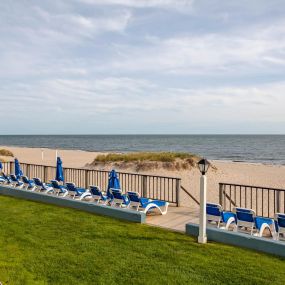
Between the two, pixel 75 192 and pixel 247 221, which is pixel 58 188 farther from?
pixel 247 221

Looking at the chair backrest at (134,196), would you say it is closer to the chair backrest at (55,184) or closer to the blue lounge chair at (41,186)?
the chair backrest at (55,184)

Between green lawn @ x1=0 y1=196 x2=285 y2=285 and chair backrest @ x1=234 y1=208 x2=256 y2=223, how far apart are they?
980 mm

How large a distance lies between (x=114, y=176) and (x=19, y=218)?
10.0 ft

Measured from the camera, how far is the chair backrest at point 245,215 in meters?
7.60

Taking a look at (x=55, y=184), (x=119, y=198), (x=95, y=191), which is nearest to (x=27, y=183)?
(x=55, y=184)

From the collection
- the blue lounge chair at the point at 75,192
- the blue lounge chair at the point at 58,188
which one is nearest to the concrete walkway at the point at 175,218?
the blue lounge chair at the point at 75,192

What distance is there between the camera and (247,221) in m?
7.69

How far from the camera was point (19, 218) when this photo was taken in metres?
9.34

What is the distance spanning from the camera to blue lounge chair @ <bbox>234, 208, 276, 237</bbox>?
7.61m

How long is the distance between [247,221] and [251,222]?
0.08 m

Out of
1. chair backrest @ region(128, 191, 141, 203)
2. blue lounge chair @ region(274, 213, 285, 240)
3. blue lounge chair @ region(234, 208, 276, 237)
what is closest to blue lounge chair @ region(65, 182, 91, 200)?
chair backrest @ region(128, 191, 141, 203)

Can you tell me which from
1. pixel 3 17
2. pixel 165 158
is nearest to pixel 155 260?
pixel 3 17

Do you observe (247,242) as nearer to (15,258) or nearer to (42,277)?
(42,277)

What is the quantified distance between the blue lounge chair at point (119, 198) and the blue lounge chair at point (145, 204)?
0.18 meters
